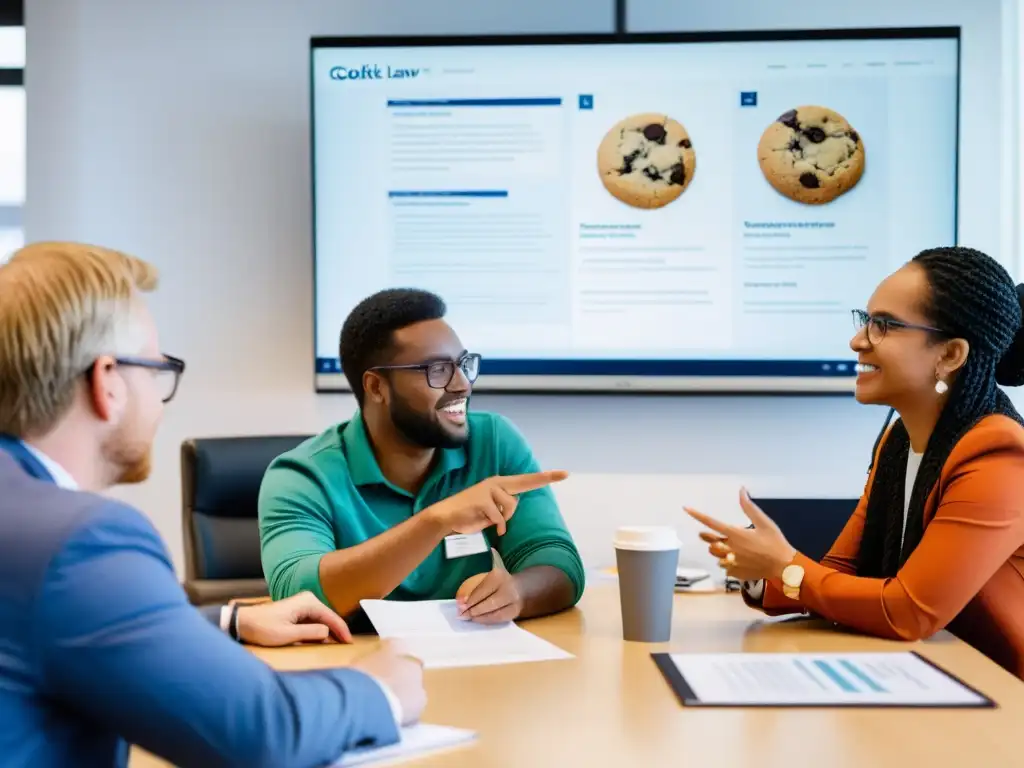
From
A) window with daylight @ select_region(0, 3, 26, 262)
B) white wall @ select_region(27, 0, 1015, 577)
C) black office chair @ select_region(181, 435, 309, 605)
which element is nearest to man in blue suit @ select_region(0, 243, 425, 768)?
black office chair @ select_region(181, 435, 309, 605)

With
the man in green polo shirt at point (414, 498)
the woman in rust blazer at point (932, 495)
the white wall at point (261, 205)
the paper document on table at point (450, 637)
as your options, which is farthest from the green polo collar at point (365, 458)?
the white wall at point (261, 205)

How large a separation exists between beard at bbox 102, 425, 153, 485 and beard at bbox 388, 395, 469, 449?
930 mm

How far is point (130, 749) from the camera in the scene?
1003 millimetres

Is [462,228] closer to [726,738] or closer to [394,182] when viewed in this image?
[394,182]

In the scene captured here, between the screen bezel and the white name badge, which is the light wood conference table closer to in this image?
the white name badge

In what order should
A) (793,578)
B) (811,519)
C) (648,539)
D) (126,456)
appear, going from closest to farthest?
1. (126,456)
2. (648,539)
3. (793,578)
4. (811,519)

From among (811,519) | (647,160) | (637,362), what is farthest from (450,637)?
(647,160)

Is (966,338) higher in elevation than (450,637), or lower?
higher

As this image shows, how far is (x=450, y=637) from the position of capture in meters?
1.47

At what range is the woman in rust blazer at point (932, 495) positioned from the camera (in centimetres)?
149

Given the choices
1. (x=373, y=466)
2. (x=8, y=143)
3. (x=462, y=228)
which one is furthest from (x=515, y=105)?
(x=8, y=143)

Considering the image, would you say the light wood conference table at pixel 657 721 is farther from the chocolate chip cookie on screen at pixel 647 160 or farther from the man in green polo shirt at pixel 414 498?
the chocolate chip cookie on screen at pixel 647 160

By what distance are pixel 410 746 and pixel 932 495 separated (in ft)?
3.32

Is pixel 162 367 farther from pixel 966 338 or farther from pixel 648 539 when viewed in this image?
pixel 966 338
